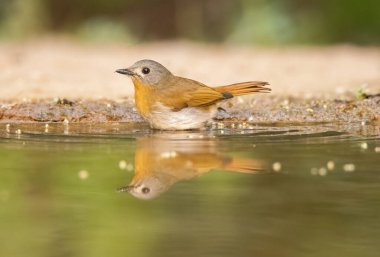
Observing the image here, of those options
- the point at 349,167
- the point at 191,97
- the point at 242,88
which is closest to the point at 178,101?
the point at 191,97

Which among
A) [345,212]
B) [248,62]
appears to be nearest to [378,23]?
[248,62]

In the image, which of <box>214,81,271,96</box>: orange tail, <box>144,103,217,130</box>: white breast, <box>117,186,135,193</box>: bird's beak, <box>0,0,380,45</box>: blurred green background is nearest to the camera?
<box>117,186,135,193</box>: bird's beak

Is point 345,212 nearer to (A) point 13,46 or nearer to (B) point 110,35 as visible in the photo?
(A) point 13,46

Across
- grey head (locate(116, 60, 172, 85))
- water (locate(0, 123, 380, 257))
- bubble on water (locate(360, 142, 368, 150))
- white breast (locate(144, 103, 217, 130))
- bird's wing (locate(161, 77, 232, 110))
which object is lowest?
water (locate(0, 123, 380, 257))

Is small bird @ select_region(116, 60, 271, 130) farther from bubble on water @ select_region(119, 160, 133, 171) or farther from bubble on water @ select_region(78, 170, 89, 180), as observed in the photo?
bubble on water @ select_region(78, 170, 89, 180)

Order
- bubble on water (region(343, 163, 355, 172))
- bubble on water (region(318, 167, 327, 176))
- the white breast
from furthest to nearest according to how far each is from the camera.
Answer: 1. the white breast
2. bubble on water (region(343, 163, 355, 172))
3. bubble on water (region(318, 167, 327, 176))

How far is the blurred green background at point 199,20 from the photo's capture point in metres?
15.5

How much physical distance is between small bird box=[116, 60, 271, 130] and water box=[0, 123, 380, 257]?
14 centimetres

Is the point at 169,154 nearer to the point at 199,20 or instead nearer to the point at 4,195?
the point at 4,195

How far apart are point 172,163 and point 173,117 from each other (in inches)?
72.6

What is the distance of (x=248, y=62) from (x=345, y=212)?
26.4ft

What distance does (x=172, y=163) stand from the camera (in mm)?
6617

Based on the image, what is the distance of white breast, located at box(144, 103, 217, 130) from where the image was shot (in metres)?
8.43

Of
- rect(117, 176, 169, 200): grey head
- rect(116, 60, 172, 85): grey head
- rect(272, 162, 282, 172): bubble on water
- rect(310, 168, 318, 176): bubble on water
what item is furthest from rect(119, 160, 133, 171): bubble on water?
rect(116, 60, 172, 85): grey head
